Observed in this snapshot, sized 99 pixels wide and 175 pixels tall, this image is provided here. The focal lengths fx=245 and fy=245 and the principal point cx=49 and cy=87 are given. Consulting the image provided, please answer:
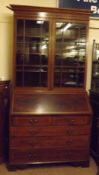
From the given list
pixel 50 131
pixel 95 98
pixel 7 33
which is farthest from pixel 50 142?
pixel 7 33

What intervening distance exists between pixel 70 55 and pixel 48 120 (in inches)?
38.6

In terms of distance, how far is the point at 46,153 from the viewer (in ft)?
10.6

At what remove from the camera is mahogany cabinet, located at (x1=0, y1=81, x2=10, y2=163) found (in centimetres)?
331

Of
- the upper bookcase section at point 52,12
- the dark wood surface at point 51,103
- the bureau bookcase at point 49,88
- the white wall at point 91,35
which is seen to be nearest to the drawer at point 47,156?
the bureau bookcase at point 49,88

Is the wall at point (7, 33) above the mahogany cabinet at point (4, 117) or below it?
above

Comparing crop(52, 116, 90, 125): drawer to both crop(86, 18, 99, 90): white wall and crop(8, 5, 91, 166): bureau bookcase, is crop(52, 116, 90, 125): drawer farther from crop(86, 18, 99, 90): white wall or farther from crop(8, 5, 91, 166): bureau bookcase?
crop(86, 18, 99, 90): white wall

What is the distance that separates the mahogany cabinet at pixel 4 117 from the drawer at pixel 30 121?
300 millimetres

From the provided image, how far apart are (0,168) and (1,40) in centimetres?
183

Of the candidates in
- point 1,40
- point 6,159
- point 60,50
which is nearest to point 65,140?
point 6,159

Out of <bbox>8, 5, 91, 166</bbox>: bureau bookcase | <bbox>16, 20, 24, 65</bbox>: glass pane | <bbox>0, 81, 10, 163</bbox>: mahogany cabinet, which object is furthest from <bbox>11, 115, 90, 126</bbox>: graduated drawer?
<bbox>16, 20, 24, 65</bbox>: glass pane

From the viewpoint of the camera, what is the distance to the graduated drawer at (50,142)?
316 cm

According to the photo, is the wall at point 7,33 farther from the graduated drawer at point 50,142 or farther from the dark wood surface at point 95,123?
the graduated drawer at point 50,142

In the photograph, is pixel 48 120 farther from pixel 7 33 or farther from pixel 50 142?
pixel 7 33

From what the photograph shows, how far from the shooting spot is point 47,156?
3.24 m
